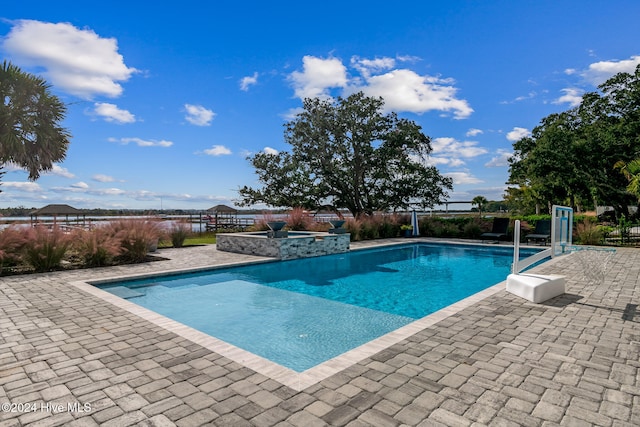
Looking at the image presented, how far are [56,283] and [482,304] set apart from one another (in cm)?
718

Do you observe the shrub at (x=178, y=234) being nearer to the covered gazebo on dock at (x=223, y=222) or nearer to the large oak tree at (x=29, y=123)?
the large oak tree at (x=29, y=123)

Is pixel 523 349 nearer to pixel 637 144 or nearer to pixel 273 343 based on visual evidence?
pixel 273 343

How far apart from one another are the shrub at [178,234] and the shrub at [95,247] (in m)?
3.61

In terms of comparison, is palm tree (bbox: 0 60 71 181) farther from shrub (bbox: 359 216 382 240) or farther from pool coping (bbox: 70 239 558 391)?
shrub (bbox: 359 216 382 240)

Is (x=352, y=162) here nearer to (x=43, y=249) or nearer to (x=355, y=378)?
(x=43, y=249)

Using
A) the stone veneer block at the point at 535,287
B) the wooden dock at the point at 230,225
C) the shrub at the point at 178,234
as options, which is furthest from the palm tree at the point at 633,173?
the wooden dock at the point at 230,225

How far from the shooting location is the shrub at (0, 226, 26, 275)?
725cm

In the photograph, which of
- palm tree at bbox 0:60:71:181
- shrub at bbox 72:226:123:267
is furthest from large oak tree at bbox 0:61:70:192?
shrub at bbox 72:226:123:267

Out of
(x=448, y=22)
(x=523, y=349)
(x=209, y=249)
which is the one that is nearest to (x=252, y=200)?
(x=209, y=249)

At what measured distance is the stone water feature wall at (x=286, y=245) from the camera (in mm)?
10234

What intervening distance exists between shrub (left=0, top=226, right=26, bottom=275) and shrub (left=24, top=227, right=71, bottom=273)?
0.42 ft

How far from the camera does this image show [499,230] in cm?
1433

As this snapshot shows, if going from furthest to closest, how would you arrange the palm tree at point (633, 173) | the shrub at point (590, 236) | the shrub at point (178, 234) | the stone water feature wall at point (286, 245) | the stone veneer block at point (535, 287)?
the shrub at point (178, 234) → the shrub at point (590, 236) → the palm tree at point (633, 173) → the stone water feature wall at point (286, 245) → the stone veneer block at point (535, 287)

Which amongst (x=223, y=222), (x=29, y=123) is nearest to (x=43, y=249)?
(x=29, y=123)
